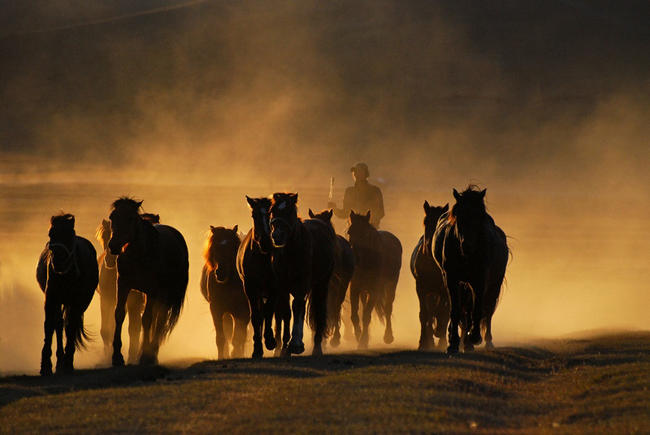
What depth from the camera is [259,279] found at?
1517 centimetres

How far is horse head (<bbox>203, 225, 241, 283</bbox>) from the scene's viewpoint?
1730 cm

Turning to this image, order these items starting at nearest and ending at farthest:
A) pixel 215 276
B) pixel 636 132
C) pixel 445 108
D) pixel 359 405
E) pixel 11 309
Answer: pixel 359 405
pixel 215 276
pixel 11 309
pixel 636 132
pixel 445 108

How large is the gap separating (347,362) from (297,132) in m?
84.5

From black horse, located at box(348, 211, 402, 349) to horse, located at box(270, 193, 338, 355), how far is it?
3768mm

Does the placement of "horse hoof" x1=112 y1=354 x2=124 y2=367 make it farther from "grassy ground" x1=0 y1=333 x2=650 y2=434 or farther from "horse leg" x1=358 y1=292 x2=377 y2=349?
"horse leg" x1=358 y1=292 x2=377 y2=349

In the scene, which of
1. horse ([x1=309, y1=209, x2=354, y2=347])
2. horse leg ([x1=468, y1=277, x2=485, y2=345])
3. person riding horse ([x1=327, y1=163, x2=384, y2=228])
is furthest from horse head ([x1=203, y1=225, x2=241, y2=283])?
person riding horse ([x1=327, y1=163, x2=384, y2=228])

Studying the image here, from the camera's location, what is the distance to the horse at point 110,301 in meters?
17.3

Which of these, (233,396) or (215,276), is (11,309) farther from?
(233,396)

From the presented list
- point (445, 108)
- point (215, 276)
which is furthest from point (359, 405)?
point (445, 108)

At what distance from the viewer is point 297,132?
9712cm

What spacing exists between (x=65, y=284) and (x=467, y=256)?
15.2 ft

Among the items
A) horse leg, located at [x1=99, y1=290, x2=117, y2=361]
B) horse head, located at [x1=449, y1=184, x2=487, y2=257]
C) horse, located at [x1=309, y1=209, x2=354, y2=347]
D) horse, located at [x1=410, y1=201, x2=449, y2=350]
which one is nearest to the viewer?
horse head, located at [x1=449, y1=184, x2=487, y2=257]

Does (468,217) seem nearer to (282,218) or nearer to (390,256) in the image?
(282,218)

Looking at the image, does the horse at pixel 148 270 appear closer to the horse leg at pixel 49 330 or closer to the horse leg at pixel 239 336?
the horse leg at pixel 49 330
